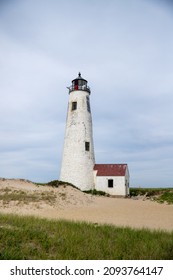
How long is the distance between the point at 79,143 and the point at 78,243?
2151 cm

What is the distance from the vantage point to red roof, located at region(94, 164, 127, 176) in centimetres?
2922

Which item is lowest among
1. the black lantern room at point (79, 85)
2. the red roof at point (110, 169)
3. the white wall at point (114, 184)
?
the white wall at point (114, 184)

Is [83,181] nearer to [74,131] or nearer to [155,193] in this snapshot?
[74,131]

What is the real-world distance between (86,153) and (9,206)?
44.3 feet

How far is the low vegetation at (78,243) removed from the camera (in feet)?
19.9

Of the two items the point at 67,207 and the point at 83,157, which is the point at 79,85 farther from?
the point at 67,207

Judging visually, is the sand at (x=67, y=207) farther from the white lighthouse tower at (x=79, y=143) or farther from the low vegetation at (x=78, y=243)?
the low vegetation at (x=78, y=243)

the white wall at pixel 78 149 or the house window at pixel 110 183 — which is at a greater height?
the white wall at pixel 78 149

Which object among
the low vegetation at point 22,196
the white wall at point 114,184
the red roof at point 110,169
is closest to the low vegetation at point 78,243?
the low vegetation at point 22,196

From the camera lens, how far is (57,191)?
850 inches

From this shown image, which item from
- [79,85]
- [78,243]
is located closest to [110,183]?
[79,85]

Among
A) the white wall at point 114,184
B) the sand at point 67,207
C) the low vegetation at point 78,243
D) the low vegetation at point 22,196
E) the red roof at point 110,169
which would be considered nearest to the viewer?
the low vegetation at point 78,243

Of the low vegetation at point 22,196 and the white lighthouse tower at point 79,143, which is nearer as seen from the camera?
the low vegetation at point 22,196
